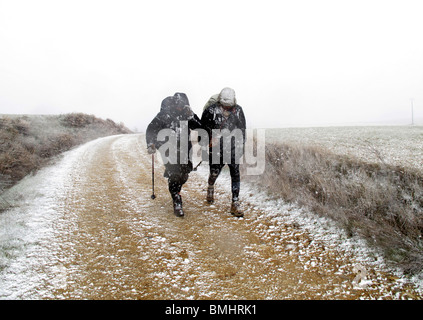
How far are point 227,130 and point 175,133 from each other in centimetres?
105

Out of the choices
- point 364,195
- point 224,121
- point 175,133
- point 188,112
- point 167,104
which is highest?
point 167,104

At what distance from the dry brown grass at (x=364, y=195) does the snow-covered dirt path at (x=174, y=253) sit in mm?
309

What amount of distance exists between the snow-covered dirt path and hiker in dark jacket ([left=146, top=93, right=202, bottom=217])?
95cm

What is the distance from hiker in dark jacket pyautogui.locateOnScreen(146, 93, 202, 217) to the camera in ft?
15.4

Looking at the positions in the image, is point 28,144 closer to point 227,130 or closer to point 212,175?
point 212,175

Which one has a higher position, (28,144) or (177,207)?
(28,144)

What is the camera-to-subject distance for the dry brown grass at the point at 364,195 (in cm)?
336

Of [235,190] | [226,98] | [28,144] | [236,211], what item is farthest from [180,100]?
[28,144]

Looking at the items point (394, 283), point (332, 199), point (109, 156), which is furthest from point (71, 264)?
point (109, 156)

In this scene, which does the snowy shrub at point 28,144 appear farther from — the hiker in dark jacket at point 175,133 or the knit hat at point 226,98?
the knit hat at point 226,98

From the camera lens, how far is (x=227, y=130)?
470 centimetres

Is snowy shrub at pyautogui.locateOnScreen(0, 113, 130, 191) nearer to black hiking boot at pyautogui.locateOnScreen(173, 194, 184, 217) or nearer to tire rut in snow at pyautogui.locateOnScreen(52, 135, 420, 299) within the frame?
tire rut in snow at pyautogui.locateOnScreen(52, 135, 420, 299)
